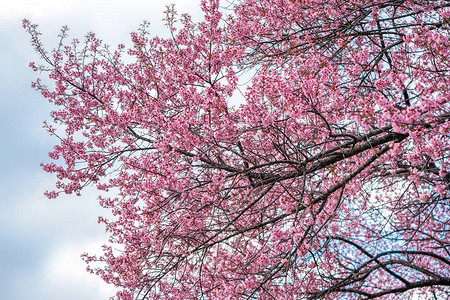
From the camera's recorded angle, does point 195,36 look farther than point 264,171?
Yes

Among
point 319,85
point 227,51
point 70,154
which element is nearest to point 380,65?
point 227,51

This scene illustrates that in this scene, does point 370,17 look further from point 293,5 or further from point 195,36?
point 195,36

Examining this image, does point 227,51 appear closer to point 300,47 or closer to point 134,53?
point 300,47

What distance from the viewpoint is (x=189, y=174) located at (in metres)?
5.83

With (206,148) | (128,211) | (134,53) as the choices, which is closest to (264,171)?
(206,148)

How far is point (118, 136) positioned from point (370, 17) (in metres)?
5.09

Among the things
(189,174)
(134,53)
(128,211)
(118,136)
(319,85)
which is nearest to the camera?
(319,85)

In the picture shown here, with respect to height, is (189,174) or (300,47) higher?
(300,47)

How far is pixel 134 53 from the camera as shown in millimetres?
8719

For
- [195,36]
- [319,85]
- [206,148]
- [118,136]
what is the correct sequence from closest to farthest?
[319,85] → [206,148] → [118,136] → [195,36]

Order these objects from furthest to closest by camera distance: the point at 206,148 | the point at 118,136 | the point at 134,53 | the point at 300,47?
the point at 134,53, the point at 118,136, the point at 300,47, the point at 206,148

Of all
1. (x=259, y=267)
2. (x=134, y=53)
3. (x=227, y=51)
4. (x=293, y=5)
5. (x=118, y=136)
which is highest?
(x=134, y=53)

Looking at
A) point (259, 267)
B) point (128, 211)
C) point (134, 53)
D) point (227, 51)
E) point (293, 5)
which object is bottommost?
point (259, 267)

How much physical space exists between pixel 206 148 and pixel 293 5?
342 centimetres
